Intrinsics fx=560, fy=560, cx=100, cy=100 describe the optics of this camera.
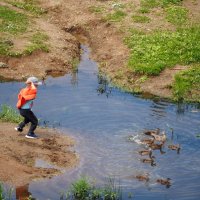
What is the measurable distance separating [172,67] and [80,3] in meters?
9.92

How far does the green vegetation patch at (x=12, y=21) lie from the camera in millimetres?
26953

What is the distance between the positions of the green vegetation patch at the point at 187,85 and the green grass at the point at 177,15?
19.5 ft

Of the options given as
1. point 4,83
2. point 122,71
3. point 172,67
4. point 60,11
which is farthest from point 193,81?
point 60,11

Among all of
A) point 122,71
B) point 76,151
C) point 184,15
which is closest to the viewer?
point 76,151

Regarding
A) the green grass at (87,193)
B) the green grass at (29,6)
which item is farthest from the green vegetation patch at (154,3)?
the green grass at (87,193)

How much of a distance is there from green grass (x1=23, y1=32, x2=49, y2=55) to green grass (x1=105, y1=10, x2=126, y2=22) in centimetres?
379

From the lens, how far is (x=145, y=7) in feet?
98.2

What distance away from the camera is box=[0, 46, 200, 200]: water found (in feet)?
46.8

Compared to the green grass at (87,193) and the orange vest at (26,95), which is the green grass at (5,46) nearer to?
the orange vest at (26,95)

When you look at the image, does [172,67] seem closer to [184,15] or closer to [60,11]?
[184,15]

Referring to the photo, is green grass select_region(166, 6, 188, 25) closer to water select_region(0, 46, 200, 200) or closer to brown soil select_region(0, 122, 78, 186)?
water select_region(0, 46, 200, 200)

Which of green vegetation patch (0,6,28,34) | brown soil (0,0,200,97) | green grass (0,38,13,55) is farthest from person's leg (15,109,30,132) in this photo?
green vegetation patch (0,6,28,34)

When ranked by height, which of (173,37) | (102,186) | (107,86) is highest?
(173,37)

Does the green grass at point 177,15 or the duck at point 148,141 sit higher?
the green grass at point 177,15
